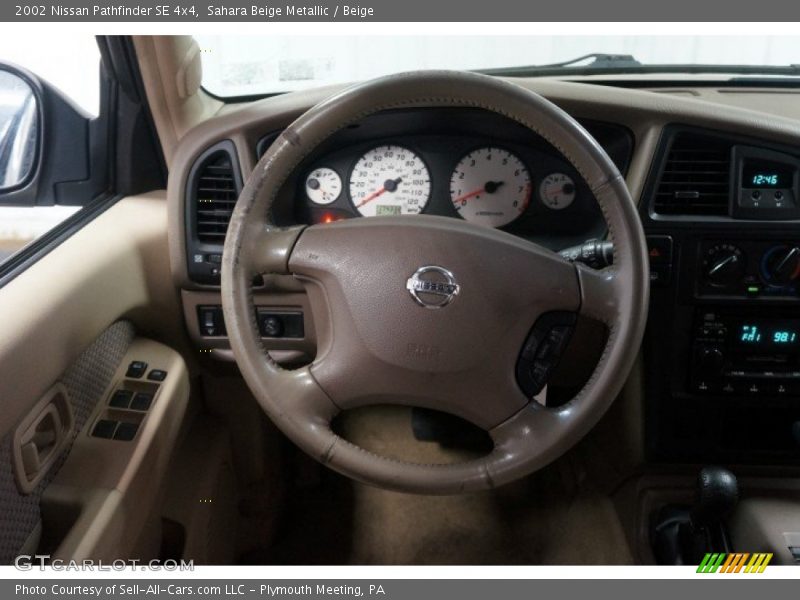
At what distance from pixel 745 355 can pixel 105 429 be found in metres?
1.30

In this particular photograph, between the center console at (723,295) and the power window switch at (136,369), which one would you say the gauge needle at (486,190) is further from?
the power window switch at (136,369)

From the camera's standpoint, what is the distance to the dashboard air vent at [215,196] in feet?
4.53

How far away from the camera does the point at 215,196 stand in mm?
1403

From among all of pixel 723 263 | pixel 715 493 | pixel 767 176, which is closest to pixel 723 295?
pixel 723 263

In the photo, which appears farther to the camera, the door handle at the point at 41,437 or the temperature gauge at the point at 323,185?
the temperature gauge at the point at 323,185

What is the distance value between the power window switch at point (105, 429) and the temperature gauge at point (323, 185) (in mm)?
592

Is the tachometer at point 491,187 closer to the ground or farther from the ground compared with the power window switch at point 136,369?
farther from the ground

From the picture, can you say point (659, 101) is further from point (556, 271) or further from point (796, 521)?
point (796, 521)

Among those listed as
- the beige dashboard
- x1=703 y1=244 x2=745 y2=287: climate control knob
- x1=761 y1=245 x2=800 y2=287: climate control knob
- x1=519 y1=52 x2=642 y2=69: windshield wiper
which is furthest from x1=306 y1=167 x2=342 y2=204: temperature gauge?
x1=761 y1=245 x2=800 y2=287: climate control knob

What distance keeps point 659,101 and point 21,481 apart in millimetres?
1284

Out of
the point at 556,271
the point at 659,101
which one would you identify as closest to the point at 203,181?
the point at 556,271

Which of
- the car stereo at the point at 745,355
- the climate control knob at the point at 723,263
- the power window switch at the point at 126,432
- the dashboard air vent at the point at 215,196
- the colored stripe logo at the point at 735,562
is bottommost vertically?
the colored stripe logo at the point at 735,562

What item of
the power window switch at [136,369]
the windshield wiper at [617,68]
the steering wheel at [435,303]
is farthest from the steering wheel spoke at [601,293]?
the power window switch at [136,369]

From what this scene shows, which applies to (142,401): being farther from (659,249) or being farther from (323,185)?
(659,249)
